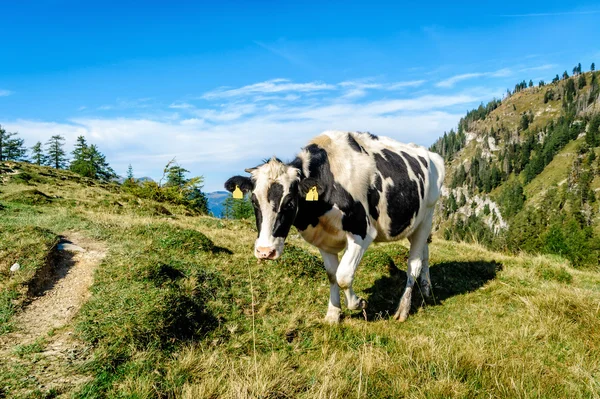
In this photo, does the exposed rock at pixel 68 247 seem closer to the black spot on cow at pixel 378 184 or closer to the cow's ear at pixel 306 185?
the cow's ear at pixel 306 185

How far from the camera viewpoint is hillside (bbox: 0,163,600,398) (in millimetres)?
4301

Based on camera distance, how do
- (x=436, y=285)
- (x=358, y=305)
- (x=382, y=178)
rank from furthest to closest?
1. (x=436, y=285)
2. (x=382, y=178)
3. (x=358, y=305)

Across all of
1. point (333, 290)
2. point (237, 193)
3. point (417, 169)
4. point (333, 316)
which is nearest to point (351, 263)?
point (333, 290)

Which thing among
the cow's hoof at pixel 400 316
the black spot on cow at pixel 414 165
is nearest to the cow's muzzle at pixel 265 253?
the cow's hoof at pixel 400 316

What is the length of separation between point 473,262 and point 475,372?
8915 mm

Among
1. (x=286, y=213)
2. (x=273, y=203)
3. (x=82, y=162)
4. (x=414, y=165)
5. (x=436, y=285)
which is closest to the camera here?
(x=273, y=203)

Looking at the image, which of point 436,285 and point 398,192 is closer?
point 398,192

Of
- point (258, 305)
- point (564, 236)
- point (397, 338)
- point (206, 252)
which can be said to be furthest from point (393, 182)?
point (564, 236)

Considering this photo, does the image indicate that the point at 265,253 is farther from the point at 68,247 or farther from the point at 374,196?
the point at 68,247

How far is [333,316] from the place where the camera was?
7.35 meters

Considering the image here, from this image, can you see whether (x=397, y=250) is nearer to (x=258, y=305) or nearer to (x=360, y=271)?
(x=360, y=271)

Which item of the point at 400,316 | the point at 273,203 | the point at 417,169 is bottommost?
the point at 400,316

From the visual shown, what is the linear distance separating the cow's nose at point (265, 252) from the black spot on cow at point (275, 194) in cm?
61

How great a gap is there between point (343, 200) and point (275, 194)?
1367 millimetres
